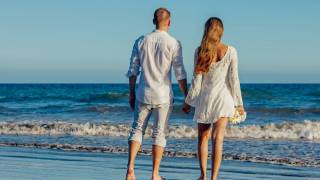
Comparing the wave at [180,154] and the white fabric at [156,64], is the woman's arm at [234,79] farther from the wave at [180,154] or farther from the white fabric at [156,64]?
the wave at [180,154]

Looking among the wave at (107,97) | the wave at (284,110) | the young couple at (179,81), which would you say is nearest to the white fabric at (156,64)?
the young couple at (179,81)

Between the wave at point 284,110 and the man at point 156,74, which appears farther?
the wave at point 284,110

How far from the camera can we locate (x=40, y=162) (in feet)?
30.7

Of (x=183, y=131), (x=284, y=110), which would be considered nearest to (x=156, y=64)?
(x=183, y=131)

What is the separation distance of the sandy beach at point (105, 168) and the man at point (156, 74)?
117cm

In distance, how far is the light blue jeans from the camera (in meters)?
6.65

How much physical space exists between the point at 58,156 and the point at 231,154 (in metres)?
2.80

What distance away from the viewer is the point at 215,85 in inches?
261

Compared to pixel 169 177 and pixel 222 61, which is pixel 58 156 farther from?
pixel 222 61

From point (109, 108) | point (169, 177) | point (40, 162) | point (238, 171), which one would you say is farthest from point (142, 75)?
point (109, 108)

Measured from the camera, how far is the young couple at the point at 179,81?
21.3 feet

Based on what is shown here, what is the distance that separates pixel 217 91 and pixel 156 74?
2.04 feet

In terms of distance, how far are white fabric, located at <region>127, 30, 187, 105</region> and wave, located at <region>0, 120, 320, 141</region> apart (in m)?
8.62

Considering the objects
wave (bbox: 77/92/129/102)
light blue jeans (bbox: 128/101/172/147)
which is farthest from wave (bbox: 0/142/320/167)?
wave (bbox: 77/92/129/102)
